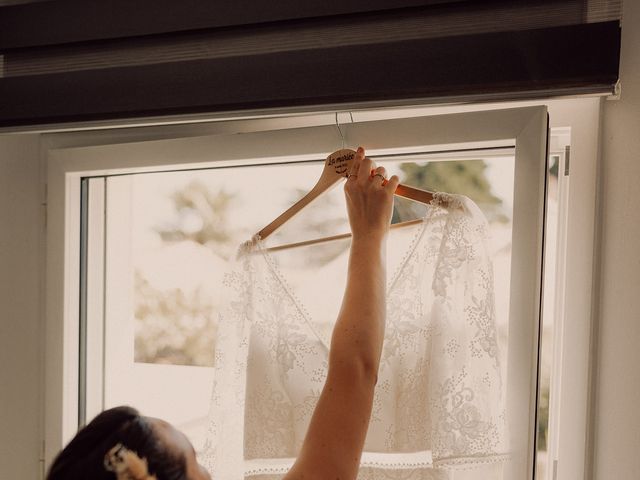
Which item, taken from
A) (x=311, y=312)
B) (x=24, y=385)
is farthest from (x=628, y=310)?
(x=24, y=385)

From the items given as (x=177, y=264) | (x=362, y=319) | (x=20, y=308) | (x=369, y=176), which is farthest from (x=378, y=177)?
(x=20, y=308)

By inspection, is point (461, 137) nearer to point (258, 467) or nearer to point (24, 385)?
point (258, 467)

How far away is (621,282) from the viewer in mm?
962

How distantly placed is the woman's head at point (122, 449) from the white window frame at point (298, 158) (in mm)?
559

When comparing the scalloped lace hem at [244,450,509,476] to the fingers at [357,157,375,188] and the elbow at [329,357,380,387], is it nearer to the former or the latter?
the elbow at [329,357,380,387]

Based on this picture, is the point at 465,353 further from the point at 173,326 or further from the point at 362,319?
the point at 173,326

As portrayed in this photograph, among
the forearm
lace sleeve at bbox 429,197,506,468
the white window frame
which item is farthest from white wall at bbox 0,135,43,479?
lace sleeve at bbox 429,197,506,468

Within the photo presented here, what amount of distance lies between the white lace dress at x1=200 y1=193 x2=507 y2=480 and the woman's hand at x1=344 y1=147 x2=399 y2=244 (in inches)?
2.8

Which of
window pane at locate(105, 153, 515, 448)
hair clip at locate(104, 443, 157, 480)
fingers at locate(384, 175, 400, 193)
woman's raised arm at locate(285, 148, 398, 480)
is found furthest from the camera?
window pane at locate(105, 153, 515, 448)

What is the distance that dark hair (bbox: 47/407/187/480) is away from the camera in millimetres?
750

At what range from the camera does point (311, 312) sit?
1286mm

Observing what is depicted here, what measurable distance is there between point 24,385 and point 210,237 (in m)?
0.56

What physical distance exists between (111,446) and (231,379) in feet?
1.18

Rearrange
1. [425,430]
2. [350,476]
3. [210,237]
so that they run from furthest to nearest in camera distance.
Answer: [210,237], [425,430], [350,476]
